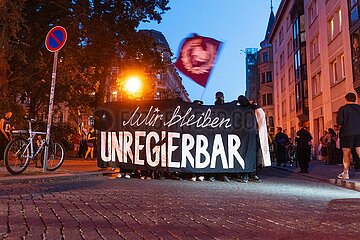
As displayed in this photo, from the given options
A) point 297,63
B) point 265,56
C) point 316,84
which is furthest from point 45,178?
A: point 265,56

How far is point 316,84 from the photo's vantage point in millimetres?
29500

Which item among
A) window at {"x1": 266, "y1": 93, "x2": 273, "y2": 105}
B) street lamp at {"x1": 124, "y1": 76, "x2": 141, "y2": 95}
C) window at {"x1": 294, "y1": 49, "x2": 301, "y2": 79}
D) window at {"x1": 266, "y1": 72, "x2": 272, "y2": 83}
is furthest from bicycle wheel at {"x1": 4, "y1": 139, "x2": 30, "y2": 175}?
window at {"x1": 266, "y1": 72, "x2": 272, "y2": 83}

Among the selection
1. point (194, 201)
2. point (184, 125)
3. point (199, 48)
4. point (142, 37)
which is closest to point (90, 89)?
point (142, 37)

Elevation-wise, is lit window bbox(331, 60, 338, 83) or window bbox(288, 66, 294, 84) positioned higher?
window bbox(288, 66, 294, 84)

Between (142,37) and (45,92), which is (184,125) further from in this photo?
(45,92)

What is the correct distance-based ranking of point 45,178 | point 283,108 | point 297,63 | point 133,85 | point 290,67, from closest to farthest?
1. point 45,178
2. point 133,85
3. point 297,63
4. point 290,67
5. point 283,108

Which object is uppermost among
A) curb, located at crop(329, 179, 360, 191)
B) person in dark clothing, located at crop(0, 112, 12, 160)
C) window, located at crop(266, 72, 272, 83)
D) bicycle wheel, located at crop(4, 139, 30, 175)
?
window, located at crop(266, 72, 272, 83)

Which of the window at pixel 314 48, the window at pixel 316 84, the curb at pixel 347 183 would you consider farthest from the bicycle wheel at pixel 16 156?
the window at pixel 314 48

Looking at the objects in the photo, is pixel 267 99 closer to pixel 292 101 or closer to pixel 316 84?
pixel 292 101

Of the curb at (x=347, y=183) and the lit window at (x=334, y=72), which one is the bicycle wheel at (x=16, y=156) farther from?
the lit window at (x=334, y=72)

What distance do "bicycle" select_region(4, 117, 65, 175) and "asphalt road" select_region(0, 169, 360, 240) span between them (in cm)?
231

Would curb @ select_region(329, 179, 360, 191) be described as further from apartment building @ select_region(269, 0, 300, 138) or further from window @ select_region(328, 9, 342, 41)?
apartment building @ select_region(269, 0, 300, 138)

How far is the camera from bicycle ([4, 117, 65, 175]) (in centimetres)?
923

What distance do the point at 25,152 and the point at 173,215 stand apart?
6.26 m
